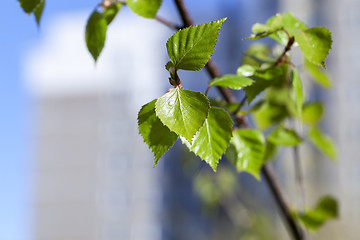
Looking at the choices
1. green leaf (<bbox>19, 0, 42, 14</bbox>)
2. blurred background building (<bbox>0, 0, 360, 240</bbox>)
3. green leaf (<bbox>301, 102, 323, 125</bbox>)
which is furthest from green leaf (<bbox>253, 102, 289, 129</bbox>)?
blurred background building (<bbox>0, 0, 360, 240</bbox>)

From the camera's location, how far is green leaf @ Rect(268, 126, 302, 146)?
0.42 metres

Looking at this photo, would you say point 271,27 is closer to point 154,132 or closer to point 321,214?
point 154,132

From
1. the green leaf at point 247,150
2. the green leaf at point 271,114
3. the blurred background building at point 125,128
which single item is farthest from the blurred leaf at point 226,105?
the blurred background building at point 125,128

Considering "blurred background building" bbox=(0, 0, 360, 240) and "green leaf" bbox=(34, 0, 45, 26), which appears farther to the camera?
"blurred background building" bbox=(0, 0, 360, 240)

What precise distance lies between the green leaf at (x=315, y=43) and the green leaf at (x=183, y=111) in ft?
0.32

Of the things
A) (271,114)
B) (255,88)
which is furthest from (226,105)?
(271,114)

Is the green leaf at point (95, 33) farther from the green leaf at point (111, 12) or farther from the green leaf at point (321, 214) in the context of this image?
the green leaf at point (321, 214)

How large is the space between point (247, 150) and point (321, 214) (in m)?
0.15

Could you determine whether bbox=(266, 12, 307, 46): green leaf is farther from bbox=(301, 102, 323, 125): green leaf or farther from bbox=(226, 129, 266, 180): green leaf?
bbox=(301, 102, 323, 125): green leaf

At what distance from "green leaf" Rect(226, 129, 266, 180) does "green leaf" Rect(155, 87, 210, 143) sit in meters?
0.14

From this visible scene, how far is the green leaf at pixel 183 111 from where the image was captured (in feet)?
0.79

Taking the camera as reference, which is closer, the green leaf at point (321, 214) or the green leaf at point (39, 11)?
the green leaf at point (39, 11)

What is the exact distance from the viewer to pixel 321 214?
1.54 feet

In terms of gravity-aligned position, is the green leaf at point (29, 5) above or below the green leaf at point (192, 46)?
below
